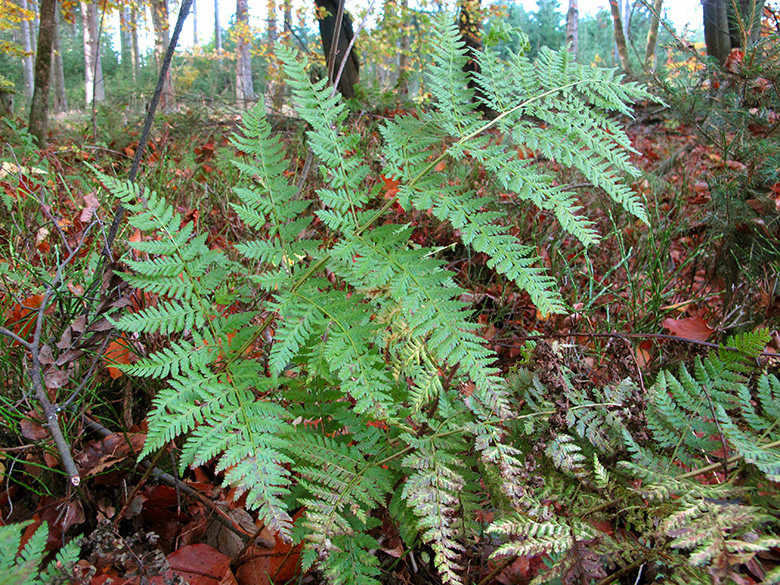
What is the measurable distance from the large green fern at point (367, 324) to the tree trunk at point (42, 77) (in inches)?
213

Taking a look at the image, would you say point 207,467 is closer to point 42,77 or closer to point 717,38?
point 42,77

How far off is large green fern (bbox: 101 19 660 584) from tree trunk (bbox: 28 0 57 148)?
5.42 metres

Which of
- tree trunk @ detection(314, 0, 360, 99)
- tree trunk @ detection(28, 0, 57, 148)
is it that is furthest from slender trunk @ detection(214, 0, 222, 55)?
tree trunk @ detection(28, 0, 57, 148)

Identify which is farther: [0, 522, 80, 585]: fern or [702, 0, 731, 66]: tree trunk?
[702, 0, 731, 66]: tree trunk

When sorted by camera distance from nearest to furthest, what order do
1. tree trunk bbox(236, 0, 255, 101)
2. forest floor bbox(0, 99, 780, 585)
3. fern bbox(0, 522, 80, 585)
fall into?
fern bbox(0, 522, 80, 585) → forest floor bbox(0, 99, 780, 585) → tree trunk bbox(236, 0, 255, 101)

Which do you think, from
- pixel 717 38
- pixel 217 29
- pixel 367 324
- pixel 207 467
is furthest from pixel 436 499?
pixel 217 29

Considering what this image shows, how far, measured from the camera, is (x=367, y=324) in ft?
3.76

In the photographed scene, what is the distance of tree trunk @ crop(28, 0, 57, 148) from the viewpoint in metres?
5.21

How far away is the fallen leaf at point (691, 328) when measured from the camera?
80.7 inches

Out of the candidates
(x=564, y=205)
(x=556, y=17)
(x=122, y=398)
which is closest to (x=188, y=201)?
(x=122, y=398)

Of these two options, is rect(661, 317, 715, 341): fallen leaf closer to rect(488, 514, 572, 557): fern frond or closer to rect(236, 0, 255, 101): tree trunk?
rect(488, 514, 572, 557): fern frond

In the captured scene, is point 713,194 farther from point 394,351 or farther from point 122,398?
point 122,398

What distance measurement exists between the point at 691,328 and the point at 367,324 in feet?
5.49

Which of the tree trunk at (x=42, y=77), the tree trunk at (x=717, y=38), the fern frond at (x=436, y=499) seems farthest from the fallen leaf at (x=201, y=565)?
the tree trunk at (x=717, y=38)
